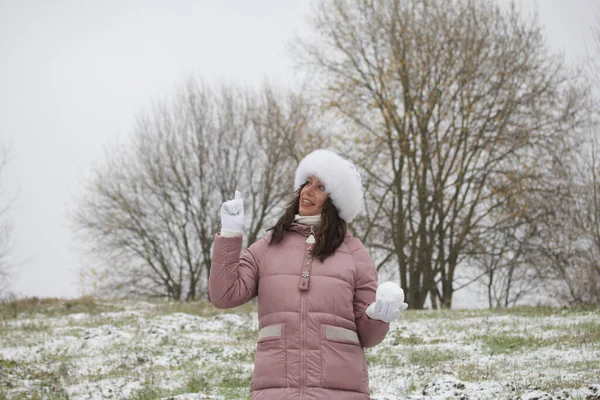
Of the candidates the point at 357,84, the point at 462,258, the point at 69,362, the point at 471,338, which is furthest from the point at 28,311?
the point at 462,258

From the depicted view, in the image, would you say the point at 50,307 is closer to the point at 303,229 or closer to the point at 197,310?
the point at 197,310

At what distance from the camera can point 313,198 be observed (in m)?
4.17

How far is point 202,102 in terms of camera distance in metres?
36.3

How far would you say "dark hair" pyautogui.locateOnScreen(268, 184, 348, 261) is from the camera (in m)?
3.87

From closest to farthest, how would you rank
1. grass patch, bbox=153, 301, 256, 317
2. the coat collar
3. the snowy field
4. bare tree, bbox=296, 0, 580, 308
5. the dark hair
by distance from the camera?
1. the dark hair
2. the coat collar
3. the snowy field
4. grass patch, bbox=153, 301, 256, 317
5. bare tree, bbox=296, 0, 580, 308

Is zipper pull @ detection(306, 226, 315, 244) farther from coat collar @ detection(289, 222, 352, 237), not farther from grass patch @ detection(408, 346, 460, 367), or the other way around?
grass patch @ detection(408, 346, 460, 367)

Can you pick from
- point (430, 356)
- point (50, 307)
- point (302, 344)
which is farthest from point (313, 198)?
point (50, 307)

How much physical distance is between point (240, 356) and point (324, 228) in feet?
22.8

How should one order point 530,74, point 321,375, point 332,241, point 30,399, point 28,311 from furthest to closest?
point 530,74
point 28,311
point 30,399
point 332,241
point 321,375

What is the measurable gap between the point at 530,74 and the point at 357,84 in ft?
20.2

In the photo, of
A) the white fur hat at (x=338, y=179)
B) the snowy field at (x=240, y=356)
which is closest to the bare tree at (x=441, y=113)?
the snowy field at (x=240, y=356)

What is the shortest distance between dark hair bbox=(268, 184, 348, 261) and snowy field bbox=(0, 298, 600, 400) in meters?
3.46

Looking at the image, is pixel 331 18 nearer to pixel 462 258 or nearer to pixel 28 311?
pixel 462 258

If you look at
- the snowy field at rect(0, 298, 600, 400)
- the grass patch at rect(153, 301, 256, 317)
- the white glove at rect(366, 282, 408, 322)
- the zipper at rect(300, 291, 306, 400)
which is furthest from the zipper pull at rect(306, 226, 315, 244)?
the grass patch at rect(153, 301, 256, 317)
